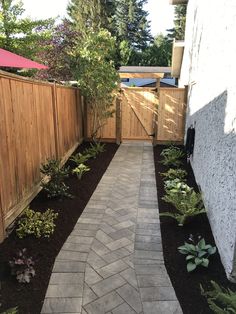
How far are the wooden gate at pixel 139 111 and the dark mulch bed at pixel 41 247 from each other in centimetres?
423

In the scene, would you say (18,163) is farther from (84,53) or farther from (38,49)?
(38,49)

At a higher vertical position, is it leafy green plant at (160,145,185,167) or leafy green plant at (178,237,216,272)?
leafy green plant at (178,237,216,272)

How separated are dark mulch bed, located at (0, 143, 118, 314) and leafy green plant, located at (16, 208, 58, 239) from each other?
0.23ft

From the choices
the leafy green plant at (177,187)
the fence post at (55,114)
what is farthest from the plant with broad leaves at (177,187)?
the fence post at (55,114)

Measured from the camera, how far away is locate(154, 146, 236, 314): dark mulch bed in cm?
236

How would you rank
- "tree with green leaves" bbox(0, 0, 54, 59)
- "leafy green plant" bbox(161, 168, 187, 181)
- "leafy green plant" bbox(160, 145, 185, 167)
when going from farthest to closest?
"tree with green leaves" bbox(0, 0, 54, 59), "leafy green plant" bbox(160, 145, 185, 167), "leafy green plant" bbox(161, 168, 187, 181)

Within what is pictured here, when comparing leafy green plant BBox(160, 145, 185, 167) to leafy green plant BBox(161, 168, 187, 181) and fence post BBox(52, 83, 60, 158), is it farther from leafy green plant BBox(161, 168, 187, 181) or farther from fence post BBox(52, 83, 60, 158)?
fence post BBox(52, 83, 60, 158)

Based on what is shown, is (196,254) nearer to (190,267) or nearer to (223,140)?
(190,267)

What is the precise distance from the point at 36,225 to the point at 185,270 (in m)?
1.85

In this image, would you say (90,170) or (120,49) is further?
(120,49)

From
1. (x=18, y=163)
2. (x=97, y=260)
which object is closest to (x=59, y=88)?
(x=18, y=163)

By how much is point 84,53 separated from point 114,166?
326 cm

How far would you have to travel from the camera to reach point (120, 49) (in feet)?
95.7

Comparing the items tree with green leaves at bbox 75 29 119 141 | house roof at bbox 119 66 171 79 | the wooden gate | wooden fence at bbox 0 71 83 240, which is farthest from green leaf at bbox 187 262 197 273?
house roof at bbox 119 66 171 79
